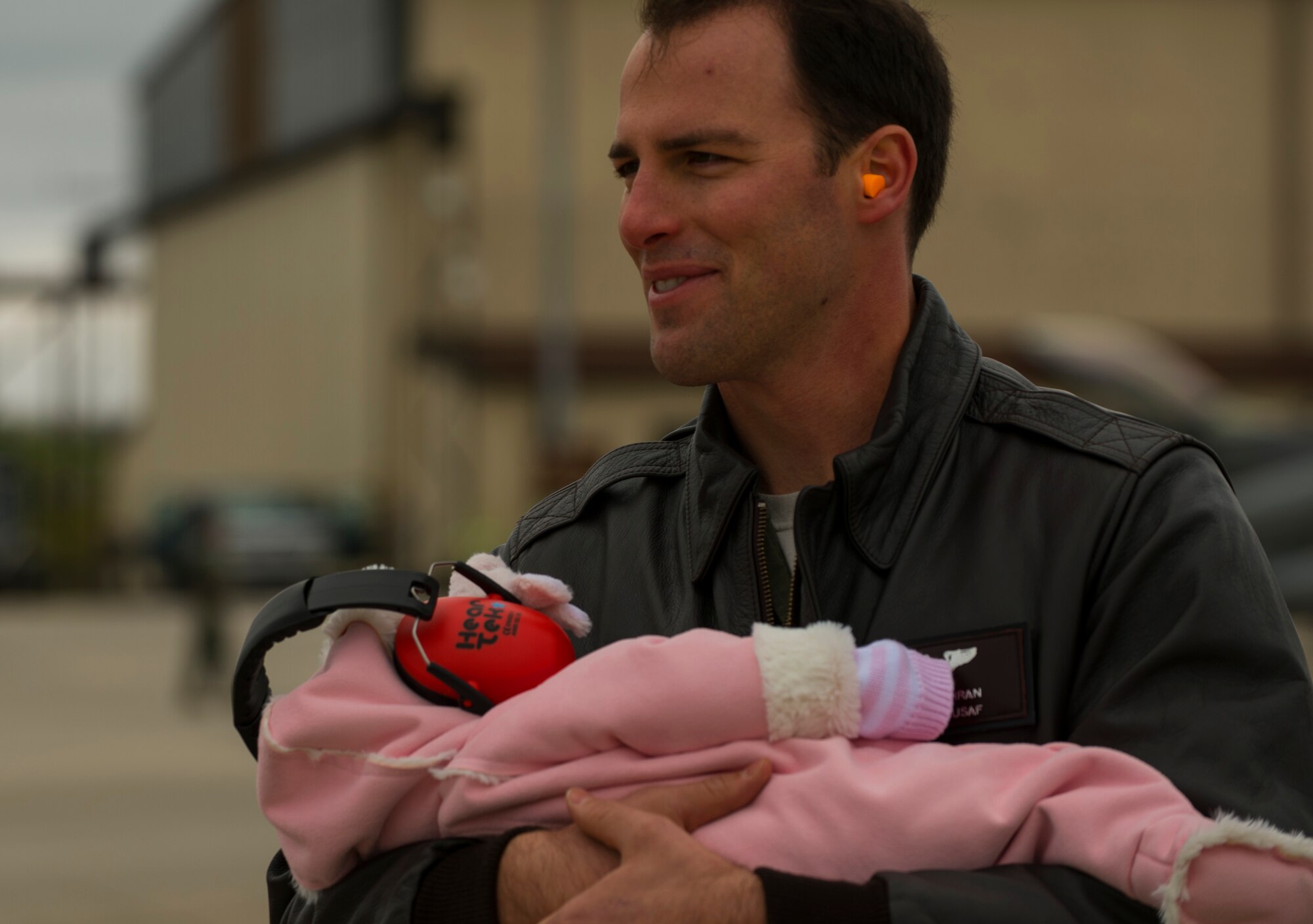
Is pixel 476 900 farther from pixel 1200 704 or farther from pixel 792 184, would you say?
pixel 792 184

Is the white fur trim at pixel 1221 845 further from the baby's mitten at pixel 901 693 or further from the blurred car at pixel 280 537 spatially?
the blurred car at pixel 280 537

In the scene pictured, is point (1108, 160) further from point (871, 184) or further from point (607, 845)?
point (607, 845)

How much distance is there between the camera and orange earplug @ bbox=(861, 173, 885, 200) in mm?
2498

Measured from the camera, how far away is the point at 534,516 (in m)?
2.84

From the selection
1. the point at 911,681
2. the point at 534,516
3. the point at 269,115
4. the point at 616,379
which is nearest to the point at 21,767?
the point at 534,516

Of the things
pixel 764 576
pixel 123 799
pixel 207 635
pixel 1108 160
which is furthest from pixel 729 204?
pixel 1108 160

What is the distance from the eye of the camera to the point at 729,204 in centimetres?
242

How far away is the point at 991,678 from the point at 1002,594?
0.37ft

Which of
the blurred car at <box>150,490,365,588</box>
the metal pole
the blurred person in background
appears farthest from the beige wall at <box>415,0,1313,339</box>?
the blurred person in background

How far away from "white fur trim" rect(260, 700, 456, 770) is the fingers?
26 cm

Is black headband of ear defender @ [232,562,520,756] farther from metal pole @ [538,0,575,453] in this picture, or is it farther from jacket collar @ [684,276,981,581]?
metal pole @ [538,0,575,453]

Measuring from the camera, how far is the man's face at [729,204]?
2424 millimetres

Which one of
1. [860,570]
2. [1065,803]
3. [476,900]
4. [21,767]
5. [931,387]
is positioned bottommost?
[21,767]

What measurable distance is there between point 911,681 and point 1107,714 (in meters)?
0.24
